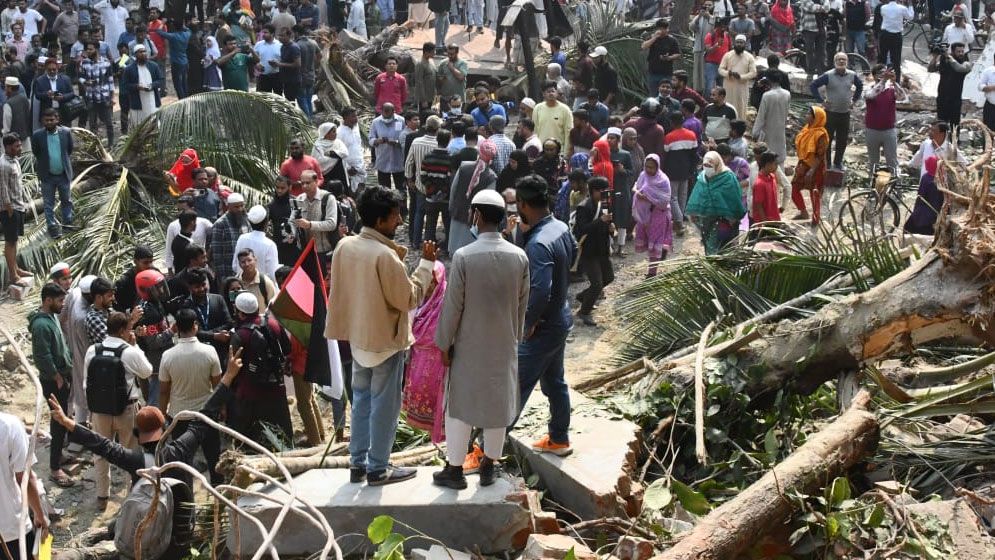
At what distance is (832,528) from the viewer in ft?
17.7

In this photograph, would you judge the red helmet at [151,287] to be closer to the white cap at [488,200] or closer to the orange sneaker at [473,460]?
the orange sneaker at [473,460]

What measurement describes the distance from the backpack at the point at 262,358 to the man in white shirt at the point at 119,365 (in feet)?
2.52

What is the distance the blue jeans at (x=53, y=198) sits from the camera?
1274cm

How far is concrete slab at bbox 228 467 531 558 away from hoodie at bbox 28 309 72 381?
12.1ft

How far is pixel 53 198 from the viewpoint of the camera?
12.9 m

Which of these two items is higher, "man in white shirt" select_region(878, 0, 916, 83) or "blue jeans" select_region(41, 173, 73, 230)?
"man in white shirt" select_region(878, 0, 916, 83)

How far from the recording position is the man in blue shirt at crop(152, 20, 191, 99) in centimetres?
1738

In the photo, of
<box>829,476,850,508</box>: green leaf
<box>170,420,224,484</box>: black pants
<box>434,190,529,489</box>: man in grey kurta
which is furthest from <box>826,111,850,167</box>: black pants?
<box>434,190,529,489</box>: man in grey kurta

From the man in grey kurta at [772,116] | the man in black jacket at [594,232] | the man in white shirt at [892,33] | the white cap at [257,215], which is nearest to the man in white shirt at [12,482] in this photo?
→ the white cap at [257,215]

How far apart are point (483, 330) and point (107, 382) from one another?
357cm

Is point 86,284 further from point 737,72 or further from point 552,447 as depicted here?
point 737,72

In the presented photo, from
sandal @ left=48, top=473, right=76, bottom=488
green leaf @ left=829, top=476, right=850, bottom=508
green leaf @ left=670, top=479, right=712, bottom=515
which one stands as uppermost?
green leaf @ left=829, top=476, right=850, bottom=508

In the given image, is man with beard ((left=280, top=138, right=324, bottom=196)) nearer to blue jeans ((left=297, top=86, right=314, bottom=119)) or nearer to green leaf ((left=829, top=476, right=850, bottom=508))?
blue jeans ((left=297, top=86, right=314, bottom=119))

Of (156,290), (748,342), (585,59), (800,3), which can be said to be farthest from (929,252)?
(800,3)
